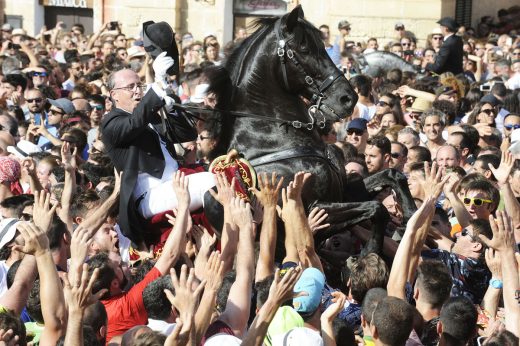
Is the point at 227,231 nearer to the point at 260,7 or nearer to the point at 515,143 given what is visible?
the point at 515,143

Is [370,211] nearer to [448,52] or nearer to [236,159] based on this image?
[236,159]

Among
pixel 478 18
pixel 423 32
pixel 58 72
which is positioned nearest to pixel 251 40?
pixel 58 72

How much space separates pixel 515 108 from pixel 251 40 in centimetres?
729

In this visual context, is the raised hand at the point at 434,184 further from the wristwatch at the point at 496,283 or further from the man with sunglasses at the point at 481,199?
the man with sunglasses at the point at 481,199

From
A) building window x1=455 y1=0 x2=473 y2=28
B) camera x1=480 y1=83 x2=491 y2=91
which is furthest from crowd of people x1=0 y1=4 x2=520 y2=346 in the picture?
building window x1=455 y1=0 x2=473 y2=28

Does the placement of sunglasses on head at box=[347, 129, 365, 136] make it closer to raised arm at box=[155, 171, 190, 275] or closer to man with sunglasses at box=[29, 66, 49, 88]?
man with sunglasses at box=[29, 66, 49, 88]

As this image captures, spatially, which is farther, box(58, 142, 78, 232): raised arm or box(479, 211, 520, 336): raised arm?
box(58, 142, 78, 232): raised arm

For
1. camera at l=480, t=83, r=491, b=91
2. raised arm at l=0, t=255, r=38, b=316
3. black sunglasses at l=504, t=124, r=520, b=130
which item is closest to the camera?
raised arm at l=0, t=255, r=38, b=316

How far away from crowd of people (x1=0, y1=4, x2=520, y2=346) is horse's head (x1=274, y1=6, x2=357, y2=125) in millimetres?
343

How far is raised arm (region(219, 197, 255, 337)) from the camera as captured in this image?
6.00 m

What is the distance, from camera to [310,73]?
905cm

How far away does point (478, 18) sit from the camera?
3022cm

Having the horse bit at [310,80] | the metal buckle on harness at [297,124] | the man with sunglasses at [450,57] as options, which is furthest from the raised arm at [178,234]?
the man with sunglasses at [450,57]

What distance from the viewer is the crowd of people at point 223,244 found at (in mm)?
5898
